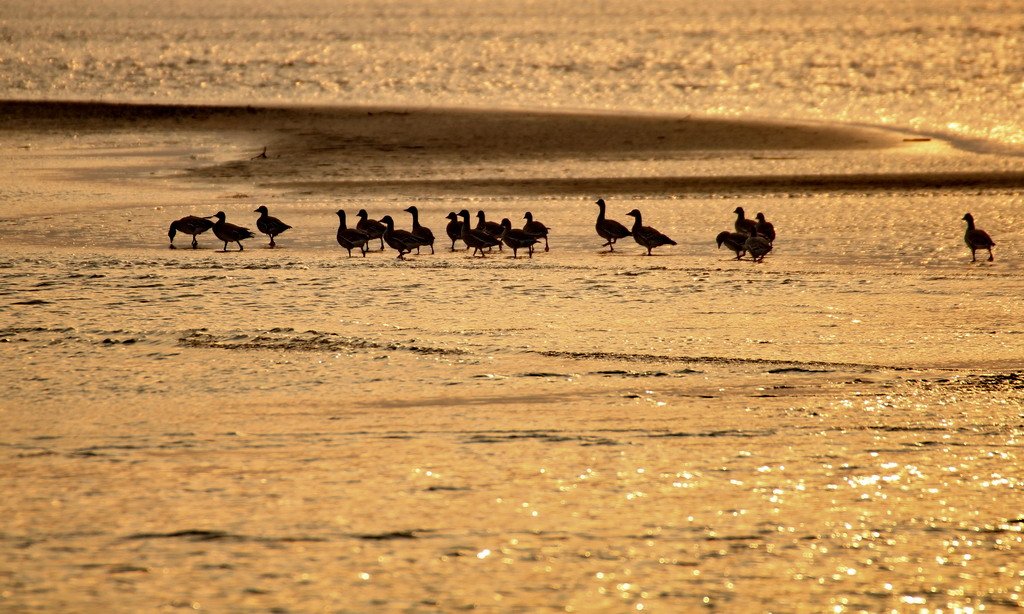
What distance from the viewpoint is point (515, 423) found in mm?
9094

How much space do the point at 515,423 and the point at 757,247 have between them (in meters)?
7.75

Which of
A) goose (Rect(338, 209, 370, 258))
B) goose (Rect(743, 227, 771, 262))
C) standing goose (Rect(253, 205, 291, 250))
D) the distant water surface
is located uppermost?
the distant water surface

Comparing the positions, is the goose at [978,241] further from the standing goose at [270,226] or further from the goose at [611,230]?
the standing goose at [270,226]

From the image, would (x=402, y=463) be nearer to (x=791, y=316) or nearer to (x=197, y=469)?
(x=197, y=469)

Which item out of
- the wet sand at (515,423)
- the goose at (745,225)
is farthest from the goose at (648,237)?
the goose at (745,225)

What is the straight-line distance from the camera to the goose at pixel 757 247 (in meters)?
16.1

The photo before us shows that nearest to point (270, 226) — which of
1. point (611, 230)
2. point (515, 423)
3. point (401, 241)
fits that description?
point (401, 241)

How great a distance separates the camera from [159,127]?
32.5 meters

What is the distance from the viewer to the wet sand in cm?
673

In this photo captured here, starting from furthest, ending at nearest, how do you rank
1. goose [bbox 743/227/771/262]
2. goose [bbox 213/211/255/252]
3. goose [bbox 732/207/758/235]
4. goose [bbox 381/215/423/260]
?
goose [bbox 213/211/255/252]
goose [bbox 732/207/758/235]
goose [bbox 381/215/423/260]
goose [bbox 743/227/771/262]

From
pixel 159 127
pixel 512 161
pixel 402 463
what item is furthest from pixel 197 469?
pixel 159 127

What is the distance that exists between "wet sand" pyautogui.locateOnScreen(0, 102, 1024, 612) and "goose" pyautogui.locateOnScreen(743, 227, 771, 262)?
23cm

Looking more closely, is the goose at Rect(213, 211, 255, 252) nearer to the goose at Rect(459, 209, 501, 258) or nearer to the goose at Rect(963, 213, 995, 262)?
the goose at Rect(459, 209, 501, 258)

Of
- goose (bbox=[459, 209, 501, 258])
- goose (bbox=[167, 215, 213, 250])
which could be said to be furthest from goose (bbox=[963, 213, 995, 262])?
goose (bbox=[167, 215, 213, 250])
